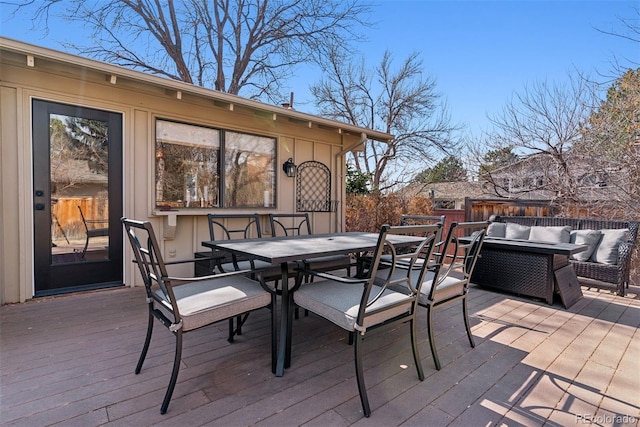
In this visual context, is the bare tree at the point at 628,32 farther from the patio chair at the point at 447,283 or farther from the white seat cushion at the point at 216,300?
the white seat cushion at the point at 216,300

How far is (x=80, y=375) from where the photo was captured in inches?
71.0

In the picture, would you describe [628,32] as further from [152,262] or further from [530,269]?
[152,262]

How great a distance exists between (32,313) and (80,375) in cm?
147

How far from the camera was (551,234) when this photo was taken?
13.4 ft

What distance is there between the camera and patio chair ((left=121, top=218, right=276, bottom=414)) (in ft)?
5.07

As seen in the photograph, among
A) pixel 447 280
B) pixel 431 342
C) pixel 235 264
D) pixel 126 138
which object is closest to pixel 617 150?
pixel 447 280

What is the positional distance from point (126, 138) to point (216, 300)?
8.86 ft

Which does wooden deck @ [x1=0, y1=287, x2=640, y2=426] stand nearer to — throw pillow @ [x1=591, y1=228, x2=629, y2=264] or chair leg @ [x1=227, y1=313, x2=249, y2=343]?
chair leg @ [x1=227, y1=313, x2=249, y2=343]

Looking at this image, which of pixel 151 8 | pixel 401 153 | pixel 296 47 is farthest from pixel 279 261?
pixel 401 153

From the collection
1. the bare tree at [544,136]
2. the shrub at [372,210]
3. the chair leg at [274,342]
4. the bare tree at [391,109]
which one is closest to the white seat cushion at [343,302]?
the chair leg at [274,342]

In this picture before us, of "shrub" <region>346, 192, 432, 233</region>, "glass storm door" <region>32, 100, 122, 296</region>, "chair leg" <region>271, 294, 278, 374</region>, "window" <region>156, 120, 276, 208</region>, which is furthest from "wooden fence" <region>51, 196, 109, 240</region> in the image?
"shrub" <region>346, 192, 432, 233</region>

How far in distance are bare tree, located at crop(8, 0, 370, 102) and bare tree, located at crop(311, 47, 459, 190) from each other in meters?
3.35

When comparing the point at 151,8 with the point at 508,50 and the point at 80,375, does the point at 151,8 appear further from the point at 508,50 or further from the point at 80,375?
the point at 80,375

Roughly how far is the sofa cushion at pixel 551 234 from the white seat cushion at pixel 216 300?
3.91 meters
